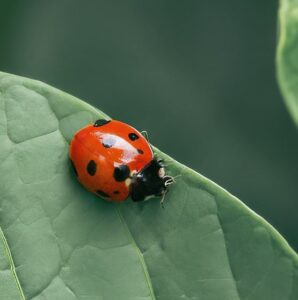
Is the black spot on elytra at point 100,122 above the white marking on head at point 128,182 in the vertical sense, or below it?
above

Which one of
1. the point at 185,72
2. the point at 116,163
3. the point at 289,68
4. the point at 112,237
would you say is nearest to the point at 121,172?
the point at 116,163

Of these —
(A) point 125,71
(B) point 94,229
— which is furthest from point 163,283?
(A) point 125,71

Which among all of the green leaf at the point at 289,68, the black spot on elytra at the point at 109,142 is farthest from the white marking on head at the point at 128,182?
the green leaf at the point at 289,68

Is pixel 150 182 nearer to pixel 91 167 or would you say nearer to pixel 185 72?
pixel 91 167

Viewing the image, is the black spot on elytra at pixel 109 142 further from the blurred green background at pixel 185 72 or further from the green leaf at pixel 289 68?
the blurred green background at pixel 185 72

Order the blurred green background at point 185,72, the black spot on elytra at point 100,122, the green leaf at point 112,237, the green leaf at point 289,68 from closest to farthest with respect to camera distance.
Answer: the green leaf at point 289,68, the green leaf at point 112,237, the black spot on elytra at point 100,122, the blurred green background at point 185,72

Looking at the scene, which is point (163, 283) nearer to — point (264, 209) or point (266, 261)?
point (266, 261)
